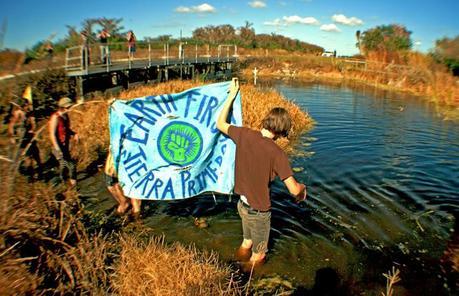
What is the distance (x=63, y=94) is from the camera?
44.5 feet

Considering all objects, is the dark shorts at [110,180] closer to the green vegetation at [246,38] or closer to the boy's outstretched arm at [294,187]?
the boy's outstretched arm at [294,187]

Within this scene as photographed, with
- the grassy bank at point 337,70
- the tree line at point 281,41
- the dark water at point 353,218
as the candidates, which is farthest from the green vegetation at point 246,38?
the dark water at point 353,218

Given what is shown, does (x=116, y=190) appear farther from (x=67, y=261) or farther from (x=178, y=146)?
(x=67, y=261)

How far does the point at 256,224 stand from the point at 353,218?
340 centimetres

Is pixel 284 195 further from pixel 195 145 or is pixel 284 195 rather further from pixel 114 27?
pixel 114 27

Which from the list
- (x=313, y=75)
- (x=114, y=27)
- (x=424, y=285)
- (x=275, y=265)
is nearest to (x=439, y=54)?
(x=424, y=285)

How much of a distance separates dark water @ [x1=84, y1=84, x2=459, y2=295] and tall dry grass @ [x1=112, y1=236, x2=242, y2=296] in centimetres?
129

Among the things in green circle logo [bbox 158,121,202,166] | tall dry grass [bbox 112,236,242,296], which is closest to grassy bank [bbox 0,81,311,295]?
tall dry grass [bbox 112,236,242,296]

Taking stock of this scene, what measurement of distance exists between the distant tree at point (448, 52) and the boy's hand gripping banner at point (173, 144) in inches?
104

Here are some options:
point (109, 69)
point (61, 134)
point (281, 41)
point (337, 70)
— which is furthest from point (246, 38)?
point (61, 134)

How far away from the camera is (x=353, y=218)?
6.93m

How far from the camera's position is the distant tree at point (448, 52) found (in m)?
4.01

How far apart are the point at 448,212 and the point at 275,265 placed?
4448 millimetres

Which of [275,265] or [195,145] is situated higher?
[195,145]
